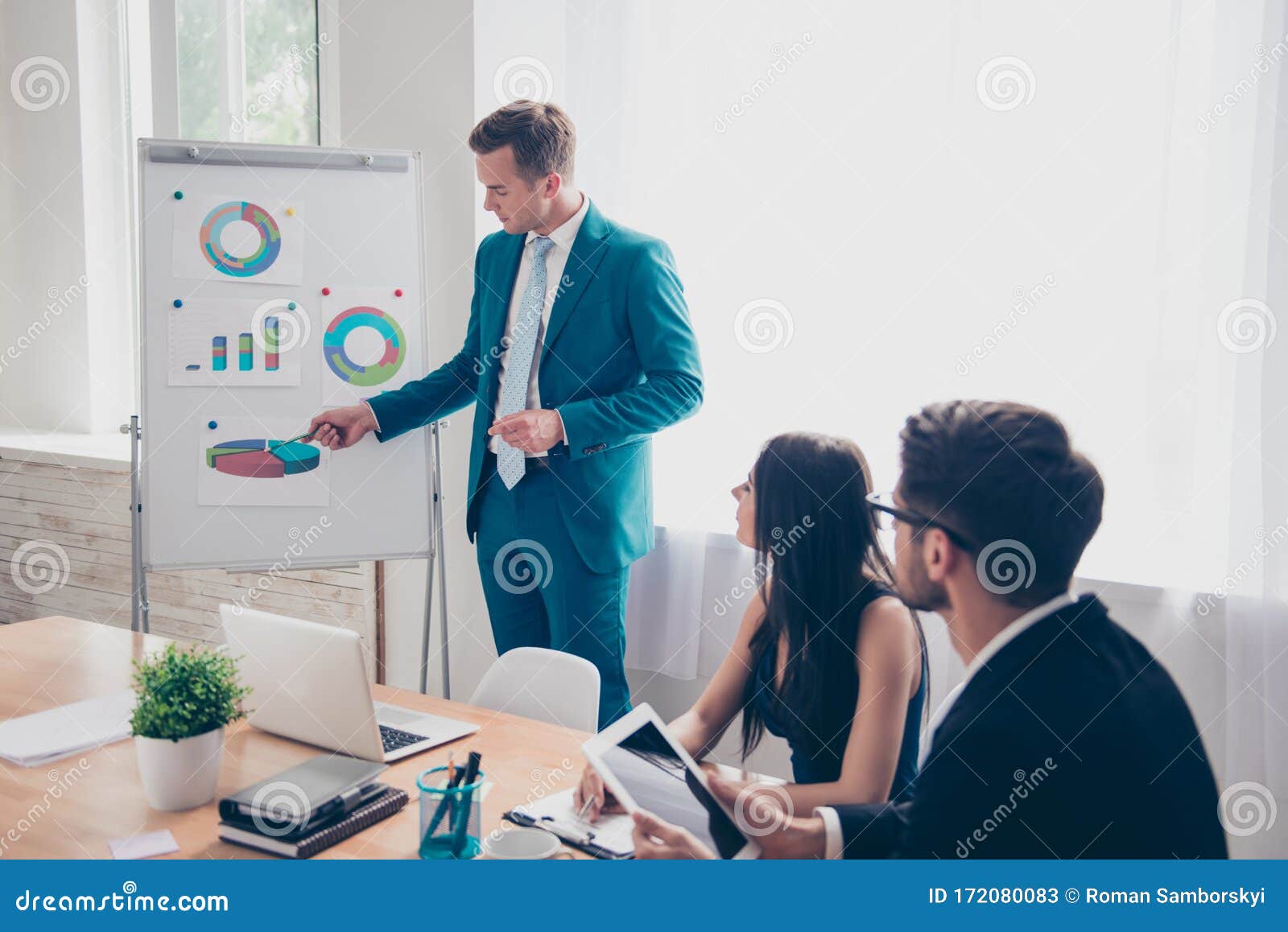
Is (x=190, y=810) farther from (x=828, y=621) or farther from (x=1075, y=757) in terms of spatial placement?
(x=1075, y=757)

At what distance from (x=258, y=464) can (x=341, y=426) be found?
229mm

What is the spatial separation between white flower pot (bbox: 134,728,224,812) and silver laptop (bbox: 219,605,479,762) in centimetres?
16

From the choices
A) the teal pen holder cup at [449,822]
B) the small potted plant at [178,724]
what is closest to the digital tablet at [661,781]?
the teal pen holder cup at [449,822]

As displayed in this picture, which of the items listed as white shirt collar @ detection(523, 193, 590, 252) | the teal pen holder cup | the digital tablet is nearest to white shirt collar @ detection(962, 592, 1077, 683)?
the digital tablet

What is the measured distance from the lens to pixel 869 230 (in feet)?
8.63

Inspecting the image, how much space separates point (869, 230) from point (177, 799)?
2.00 meters

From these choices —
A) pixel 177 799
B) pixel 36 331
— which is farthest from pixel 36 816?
pixel 36 331

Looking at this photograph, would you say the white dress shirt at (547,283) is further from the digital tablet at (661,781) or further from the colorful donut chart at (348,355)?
the digital tablet at (661,781)

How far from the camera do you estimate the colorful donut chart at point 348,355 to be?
8.87 ft

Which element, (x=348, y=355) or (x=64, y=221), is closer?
(x=348, y=355)

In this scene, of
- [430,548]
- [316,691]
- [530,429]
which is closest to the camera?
[316,691]

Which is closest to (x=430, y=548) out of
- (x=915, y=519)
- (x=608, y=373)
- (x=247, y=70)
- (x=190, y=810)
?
(x=608, y=373)

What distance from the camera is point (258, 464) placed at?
2.67 m

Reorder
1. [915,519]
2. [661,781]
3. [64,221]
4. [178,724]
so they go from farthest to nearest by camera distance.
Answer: [64,221] → [178,724] → [661,781] → [915,519]
